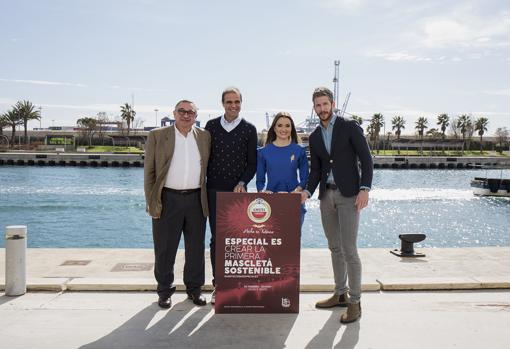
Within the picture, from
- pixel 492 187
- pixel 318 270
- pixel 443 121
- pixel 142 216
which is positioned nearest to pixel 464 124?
pixel 443 121

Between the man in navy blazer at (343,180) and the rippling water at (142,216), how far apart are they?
16.8 meters

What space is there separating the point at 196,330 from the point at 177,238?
44.8 inches

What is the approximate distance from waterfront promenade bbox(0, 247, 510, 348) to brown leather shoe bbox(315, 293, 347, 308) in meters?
0.07

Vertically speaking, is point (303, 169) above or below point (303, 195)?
above

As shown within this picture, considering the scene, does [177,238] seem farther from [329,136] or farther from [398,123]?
[398,123]

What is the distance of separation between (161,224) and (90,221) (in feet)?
81.0

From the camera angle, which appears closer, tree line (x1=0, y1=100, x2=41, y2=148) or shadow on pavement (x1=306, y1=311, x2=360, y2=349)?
shadow on pavement (x1=306, y1=311, x2=360, y2=349)

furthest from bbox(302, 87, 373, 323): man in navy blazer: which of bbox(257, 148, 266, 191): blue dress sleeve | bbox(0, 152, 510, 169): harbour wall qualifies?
bbox(0, 152, 510, 169): harbour wall

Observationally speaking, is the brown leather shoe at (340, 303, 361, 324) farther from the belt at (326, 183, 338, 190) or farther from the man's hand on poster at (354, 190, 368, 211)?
the belt at (326, 183, 338, 190)

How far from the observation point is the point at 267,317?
4691 mm

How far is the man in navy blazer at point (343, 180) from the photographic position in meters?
4.64

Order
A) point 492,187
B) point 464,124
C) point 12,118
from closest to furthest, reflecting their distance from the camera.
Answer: point 492,187
point 12,118
point 464,124

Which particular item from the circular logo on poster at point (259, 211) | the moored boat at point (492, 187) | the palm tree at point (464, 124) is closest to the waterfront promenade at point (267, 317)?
the circular logo on poster at point (259, 211)

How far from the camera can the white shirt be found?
199 inches
